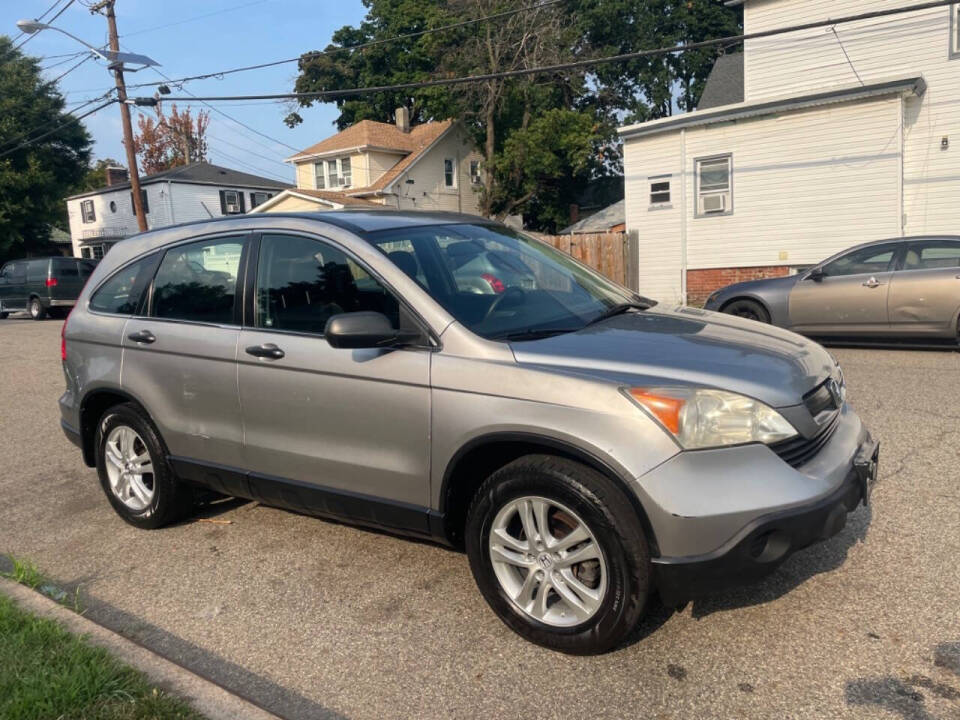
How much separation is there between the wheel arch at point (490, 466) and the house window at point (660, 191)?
1681cm

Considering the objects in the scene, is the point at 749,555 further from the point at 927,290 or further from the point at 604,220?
the point at 604,220

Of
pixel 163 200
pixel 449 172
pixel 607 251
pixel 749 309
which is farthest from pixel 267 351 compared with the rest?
pixel 163 200

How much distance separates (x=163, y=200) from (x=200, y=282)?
38.6 metres

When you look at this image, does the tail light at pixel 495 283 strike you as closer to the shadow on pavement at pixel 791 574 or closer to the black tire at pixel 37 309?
the shadow on pavement at pixel 791 574

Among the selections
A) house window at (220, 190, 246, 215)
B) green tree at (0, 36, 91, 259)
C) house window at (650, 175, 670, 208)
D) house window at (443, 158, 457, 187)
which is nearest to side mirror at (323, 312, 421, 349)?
house window at (650, 175, 670, 208)

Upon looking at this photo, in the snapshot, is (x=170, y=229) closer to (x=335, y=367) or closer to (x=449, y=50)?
(x=335, y=367)

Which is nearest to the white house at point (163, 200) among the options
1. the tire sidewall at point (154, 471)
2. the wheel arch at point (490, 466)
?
the tire sidewall at point (154, 471)

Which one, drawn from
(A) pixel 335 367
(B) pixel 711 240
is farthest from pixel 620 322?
(B) pixel 711 240

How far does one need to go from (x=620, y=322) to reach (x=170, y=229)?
2890 millimetres

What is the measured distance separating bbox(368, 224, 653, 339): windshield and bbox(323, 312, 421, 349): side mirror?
0.30 metres

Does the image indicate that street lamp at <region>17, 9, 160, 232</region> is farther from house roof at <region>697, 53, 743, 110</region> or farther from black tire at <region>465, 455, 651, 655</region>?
black tire at <region>465, 455, 651, 655</region>

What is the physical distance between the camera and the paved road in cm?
288

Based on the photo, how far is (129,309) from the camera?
487 cm

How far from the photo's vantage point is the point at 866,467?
3.29m
